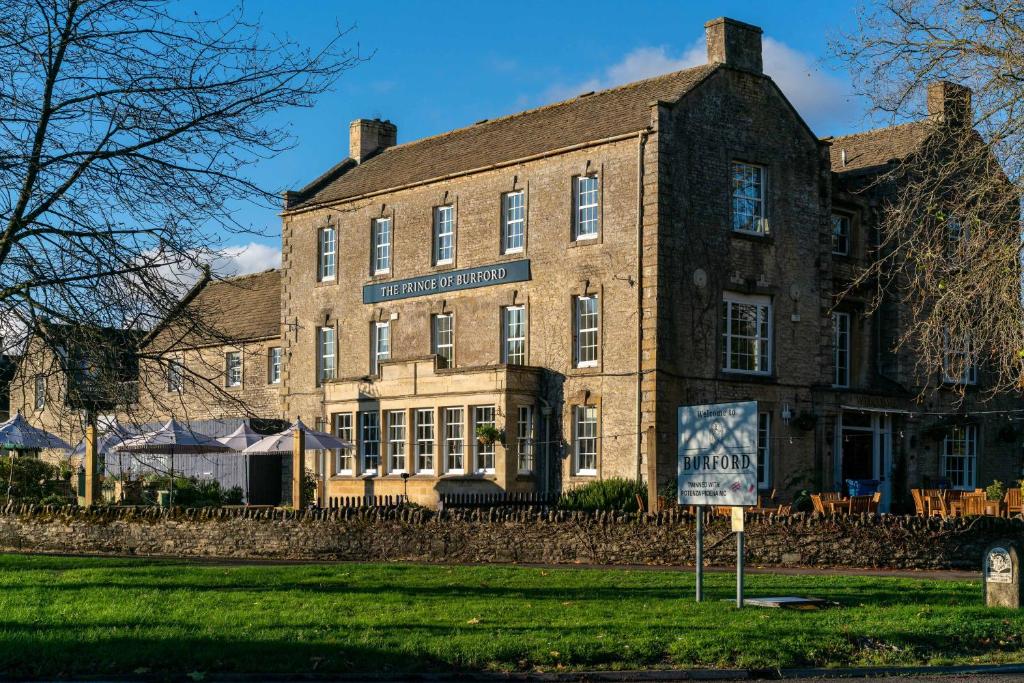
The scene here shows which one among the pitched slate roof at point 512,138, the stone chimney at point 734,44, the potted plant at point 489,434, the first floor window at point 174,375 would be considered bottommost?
the potted plant at point 489,434

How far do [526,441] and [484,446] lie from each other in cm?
114

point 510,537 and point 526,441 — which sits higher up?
point 526,441

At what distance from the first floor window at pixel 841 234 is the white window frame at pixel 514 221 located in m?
8.87

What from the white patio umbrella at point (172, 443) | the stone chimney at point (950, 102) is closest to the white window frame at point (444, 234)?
the white patio umbrella at point (172, 443)

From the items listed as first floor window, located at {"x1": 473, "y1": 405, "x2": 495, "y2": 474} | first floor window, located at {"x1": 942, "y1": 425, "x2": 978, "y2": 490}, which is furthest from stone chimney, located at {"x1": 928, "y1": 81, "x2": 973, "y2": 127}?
first floor window, located at {"x1": 942, "y1": 425, "x2": 978, "y2": 490}

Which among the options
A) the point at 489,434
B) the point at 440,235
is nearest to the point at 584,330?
the point at 489,434

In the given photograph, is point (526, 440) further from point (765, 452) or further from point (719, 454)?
point (719, 454)

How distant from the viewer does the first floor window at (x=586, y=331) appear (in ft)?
109

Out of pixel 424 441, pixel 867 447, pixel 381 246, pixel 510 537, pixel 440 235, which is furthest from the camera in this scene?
pixel 381 246

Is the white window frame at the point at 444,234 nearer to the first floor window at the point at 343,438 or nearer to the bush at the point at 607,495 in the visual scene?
the first floor window at the point at 343,438

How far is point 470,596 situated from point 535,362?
60.0ft

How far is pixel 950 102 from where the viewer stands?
19.1 meters

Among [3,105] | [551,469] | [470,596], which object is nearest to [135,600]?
[470,596]

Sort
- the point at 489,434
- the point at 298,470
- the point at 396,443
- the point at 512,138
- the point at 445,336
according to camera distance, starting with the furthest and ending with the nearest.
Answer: the point at 512,138 < the point at 445,336 < the point at 396,443 < the point at 489,434 < the point at 298,470
